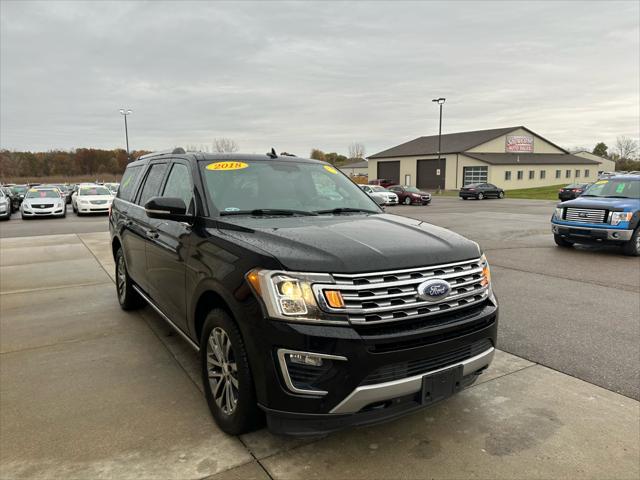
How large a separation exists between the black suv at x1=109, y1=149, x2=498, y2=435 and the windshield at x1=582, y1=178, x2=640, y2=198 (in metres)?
9.41

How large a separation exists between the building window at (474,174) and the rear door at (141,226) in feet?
176

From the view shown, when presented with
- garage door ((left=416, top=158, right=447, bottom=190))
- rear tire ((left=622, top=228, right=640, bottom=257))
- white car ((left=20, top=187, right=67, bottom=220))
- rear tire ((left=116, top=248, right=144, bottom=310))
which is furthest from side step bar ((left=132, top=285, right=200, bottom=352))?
garage door ((left=416, top=158, right=447, bottom=190))

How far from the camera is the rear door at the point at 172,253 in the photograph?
11.6 feet

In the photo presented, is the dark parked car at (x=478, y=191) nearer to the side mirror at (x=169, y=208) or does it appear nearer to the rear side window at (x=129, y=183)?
the rear side window at (x=129, y=183)

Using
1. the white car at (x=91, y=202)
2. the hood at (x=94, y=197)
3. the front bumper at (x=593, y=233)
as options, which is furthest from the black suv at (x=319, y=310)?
the hood at (x=94, y=197)

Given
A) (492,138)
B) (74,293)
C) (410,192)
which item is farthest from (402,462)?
(492,138)

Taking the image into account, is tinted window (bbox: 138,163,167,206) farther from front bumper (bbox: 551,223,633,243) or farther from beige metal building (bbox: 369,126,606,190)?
beige metal building (bbox: 369,126,606,190)

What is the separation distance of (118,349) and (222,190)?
2123 mm

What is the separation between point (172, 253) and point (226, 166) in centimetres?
86

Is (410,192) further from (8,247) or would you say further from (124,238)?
(124,238)

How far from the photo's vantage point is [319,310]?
2.38 m

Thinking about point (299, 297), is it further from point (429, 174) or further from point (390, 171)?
point (390, 171)

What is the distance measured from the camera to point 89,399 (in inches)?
137

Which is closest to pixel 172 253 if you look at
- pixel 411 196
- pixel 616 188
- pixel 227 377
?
pixel 227 377
